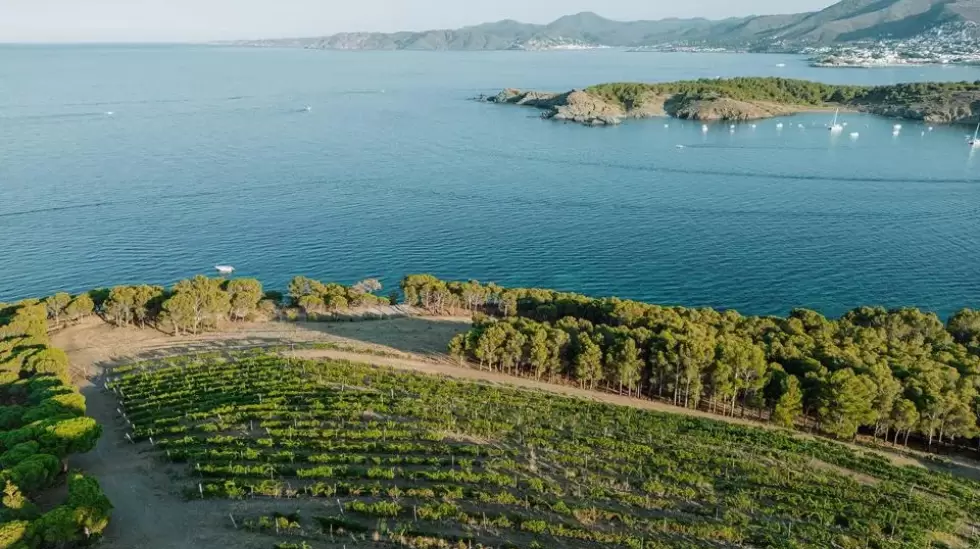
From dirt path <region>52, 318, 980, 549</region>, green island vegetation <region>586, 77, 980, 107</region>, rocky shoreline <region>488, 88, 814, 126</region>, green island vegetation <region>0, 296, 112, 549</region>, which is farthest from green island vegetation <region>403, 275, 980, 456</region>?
green island vegetation <region>586, 77, 980, 107</region>

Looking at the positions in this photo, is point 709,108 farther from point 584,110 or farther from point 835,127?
point 584,110

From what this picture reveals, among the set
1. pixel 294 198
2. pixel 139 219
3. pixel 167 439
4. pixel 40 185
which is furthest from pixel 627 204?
pixel 40 185

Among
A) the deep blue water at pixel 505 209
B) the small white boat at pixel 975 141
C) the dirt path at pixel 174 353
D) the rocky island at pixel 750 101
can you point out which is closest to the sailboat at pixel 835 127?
the deep blue water at pixel 505 209

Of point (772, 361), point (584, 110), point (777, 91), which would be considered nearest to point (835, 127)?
point (777, 91)

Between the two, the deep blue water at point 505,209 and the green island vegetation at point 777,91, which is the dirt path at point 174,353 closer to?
the deep blue water at point 505,209

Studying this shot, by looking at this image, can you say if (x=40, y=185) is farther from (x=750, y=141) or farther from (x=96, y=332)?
(x=750, y=141)
